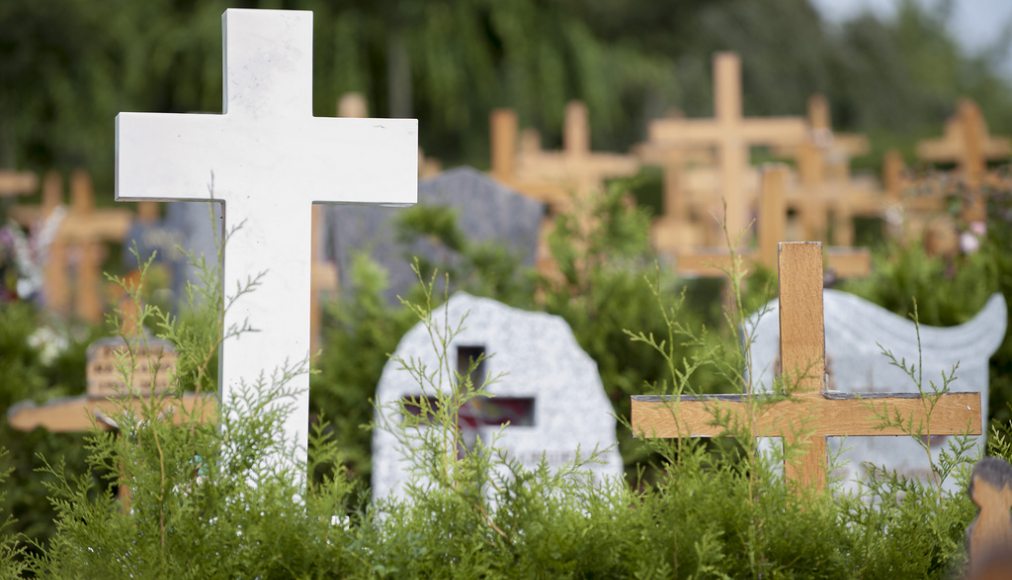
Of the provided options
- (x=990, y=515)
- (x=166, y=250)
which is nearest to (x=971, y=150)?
(x=166, y=250)

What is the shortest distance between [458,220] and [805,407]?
477 cm

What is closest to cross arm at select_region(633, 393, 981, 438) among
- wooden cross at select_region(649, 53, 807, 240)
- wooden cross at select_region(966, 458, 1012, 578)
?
wooden cross at select_region(966, 458, 1012, 578)

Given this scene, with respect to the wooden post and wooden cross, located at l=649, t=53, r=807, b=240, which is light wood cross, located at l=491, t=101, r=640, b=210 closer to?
the wooden post

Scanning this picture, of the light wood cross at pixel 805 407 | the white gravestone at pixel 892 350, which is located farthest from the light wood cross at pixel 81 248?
the light wood cross at pixel 805 407

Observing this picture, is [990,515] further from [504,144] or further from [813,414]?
[504,144]

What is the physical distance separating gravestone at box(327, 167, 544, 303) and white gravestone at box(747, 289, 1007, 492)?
2810 mm

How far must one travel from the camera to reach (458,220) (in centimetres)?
757

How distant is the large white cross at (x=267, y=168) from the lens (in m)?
3.25

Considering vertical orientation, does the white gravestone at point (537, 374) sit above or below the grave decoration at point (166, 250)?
below

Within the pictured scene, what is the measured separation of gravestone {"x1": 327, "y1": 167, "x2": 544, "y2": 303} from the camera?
24.7 feet

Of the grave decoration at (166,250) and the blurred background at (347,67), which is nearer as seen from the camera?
the grave decoration at (166,250)

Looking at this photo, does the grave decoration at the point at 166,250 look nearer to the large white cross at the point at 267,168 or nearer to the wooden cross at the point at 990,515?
the large white cross at the point at 267,168

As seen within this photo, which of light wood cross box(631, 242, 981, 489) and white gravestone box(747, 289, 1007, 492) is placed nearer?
light wood cross box(631, 242, 981, 489)

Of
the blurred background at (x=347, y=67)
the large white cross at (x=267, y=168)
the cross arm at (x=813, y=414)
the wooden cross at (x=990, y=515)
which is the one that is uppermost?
the blurred background at (x=347, y=67)
